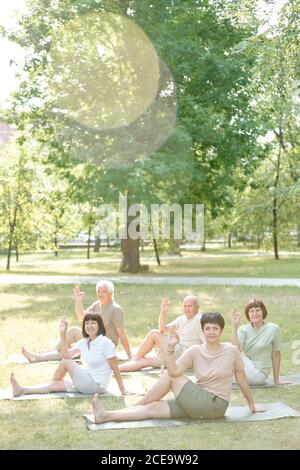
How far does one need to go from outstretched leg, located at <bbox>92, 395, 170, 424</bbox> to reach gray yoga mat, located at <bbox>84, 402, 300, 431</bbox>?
0.05 meters

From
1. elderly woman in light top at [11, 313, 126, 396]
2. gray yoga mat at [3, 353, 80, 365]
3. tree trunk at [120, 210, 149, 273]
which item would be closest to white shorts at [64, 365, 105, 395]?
elderly woman in light top at [11, 313, 126, 396]

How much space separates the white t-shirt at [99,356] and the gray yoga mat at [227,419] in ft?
3.38

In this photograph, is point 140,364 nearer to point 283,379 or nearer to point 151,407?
point 283,379

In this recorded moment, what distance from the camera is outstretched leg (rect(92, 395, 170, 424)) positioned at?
6789mm

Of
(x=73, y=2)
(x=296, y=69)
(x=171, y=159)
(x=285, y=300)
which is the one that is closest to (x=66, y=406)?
(x=296, y=69)

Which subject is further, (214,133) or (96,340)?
(214,133)

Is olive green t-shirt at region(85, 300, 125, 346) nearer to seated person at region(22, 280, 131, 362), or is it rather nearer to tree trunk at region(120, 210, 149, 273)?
seated person at region(22, 280, 131, 362)

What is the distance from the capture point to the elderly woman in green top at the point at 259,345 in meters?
8.41

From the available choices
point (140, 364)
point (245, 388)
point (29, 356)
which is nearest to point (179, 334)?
point (140, 364)

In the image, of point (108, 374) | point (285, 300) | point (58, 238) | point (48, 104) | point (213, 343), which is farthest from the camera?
point (58, 238)

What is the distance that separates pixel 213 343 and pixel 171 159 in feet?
59.9

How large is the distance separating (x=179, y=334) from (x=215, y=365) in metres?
2.22

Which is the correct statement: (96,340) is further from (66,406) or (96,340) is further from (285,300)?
(285,300)
